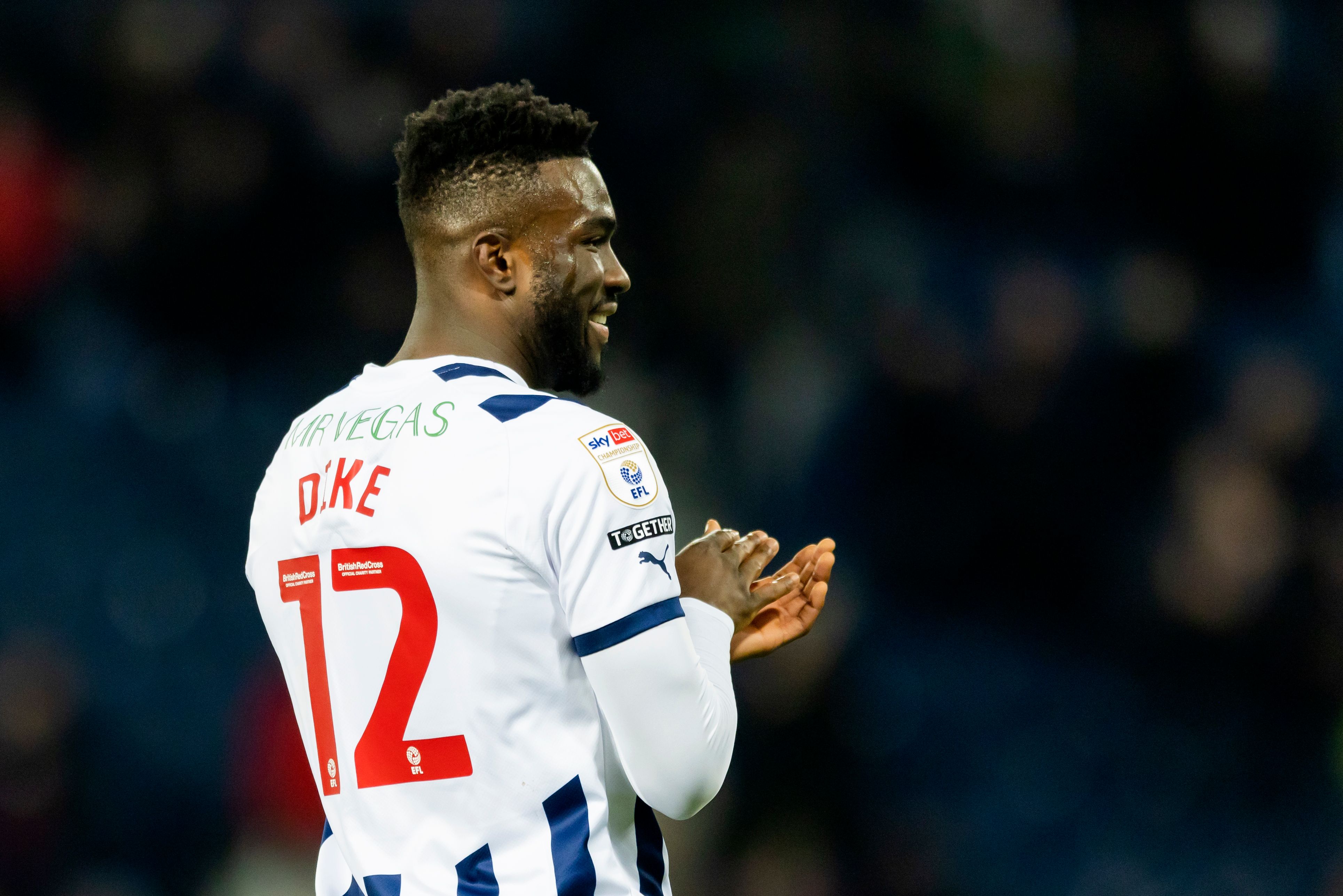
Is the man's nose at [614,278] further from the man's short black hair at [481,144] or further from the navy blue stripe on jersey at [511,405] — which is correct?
the navy blue stripe on jersey at [511,405]

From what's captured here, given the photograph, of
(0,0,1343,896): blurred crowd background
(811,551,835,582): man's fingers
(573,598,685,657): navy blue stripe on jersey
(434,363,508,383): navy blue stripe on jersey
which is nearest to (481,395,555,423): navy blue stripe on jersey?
(434,363,508,383): navy blue stripe on jersey

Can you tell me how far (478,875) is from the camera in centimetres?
198

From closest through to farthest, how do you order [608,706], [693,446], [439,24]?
1. [608,706]
2. [693,446]
3. [439,24]

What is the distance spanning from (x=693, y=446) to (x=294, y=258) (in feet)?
6.09

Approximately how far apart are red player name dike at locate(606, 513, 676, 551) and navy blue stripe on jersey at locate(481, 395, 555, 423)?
225mm

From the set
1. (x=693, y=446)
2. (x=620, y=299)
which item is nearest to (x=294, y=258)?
(x=620, y=299)

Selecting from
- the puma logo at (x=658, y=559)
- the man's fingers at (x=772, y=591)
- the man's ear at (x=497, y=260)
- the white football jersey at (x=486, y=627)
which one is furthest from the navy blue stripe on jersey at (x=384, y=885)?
the man's ear at (x=497, y=260)

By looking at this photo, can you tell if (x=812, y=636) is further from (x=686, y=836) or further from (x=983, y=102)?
(x=983, y=102)

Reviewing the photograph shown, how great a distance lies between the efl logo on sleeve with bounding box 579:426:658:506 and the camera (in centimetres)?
196

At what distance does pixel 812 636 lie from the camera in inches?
213

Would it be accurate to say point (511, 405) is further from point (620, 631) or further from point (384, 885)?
point (384, 885)

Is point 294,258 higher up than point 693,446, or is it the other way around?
point 294,258

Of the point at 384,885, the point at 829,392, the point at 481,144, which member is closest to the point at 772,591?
the point at 384,885

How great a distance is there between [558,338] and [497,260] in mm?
164
